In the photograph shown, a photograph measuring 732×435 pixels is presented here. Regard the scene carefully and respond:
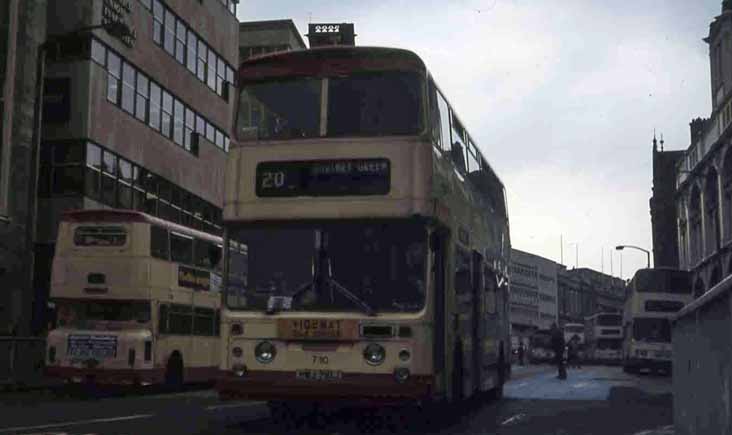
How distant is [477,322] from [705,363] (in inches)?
412

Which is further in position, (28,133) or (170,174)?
(170,174)

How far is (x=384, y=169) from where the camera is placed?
12.3 meters

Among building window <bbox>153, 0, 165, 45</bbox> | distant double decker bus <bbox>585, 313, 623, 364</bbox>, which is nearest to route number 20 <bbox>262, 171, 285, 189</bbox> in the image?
building window <bbox>153, 0, 165, 45</bbox>

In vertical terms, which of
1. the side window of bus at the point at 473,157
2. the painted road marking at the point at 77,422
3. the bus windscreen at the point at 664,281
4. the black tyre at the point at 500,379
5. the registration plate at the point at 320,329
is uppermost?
the side window of bus at the point at 473,157

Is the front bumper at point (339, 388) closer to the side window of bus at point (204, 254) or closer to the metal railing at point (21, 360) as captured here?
the metal railing at point (21, 360)

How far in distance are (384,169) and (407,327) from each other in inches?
76.5

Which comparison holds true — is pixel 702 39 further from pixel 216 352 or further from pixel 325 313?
pixel 325 313

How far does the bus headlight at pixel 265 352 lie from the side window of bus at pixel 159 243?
10.4 meters

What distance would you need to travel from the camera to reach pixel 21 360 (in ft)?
76.5

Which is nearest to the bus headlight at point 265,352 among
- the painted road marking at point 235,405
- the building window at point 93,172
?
the painted road marking at point 235,405

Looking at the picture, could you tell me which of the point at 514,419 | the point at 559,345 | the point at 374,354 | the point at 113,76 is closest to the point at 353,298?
the point at 374,354

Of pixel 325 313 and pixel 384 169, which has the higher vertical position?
pixel 384 169

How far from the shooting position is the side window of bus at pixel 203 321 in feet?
82.8

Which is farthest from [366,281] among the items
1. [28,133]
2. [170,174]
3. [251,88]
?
[170,174]
